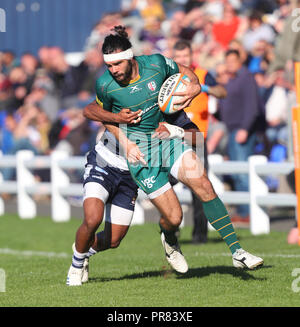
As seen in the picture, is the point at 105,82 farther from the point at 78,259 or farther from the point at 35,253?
the point at 35,253

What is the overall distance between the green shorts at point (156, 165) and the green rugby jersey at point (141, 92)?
0.16 metres

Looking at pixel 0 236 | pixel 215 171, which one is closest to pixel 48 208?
pixel 0 236

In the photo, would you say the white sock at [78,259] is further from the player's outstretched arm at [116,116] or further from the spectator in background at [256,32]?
the spectator in background at [256,32]

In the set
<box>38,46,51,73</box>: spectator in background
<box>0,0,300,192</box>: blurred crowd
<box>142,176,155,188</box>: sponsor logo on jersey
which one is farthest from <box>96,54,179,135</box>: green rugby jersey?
<box>38,46,51,73</box>: spectator in background

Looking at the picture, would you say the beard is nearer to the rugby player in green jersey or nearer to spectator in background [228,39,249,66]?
the rugby player in green jersey

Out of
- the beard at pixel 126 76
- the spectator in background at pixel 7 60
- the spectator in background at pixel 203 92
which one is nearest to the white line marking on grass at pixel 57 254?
the spectator in background at pixel 203 92

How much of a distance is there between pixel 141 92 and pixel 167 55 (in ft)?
28.6

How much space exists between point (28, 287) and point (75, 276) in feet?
1.64

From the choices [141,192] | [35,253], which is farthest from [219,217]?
[141,192]

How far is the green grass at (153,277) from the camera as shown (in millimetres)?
7898

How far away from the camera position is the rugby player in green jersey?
28.0 ft

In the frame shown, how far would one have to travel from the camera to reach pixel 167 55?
56.4 ft
